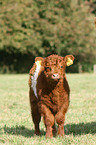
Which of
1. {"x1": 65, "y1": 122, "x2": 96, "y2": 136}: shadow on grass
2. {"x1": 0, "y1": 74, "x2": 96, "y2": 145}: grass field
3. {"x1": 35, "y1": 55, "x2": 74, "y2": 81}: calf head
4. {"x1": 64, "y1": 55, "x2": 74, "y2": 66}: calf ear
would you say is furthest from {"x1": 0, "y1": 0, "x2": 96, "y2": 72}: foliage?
{"x1": 35, "y1": 55, "x2": 74, "y2": 81}: calf head

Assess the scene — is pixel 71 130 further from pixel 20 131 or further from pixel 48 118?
pixel 48 118

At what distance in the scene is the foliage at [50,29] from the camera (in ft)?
102

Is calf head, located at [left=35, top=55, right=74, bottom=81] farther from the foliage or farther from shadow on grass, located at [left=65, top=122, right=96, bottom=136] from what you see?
the foliage

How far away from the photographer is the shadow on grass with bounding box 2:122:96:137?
5.52 m

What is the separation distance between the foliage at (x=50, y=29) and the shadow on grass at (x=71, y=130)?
24.7 m

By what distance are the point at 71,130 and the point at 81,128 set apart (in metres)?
0.22

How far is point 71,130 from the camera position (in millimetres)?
5746

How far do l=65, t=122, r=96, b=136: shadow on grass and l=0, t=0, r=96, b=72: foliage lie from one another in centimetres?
2465

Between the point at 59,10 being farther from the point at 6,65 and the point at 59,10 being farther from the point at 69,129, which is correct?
the point at 69,129

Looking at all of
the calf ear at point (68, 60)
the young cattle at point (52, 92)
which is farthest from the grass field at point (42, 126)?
the calf ear at point (68, 60)

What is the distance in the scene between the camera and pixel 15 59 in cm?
3475

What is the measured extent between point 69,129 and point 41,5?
28154mm

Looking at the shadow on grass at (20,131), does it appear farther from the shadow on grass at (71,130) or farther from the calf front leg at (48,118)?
the calf front leg at (48,118)

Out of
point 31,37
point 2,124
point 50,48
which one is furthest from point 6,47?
point 2,124
